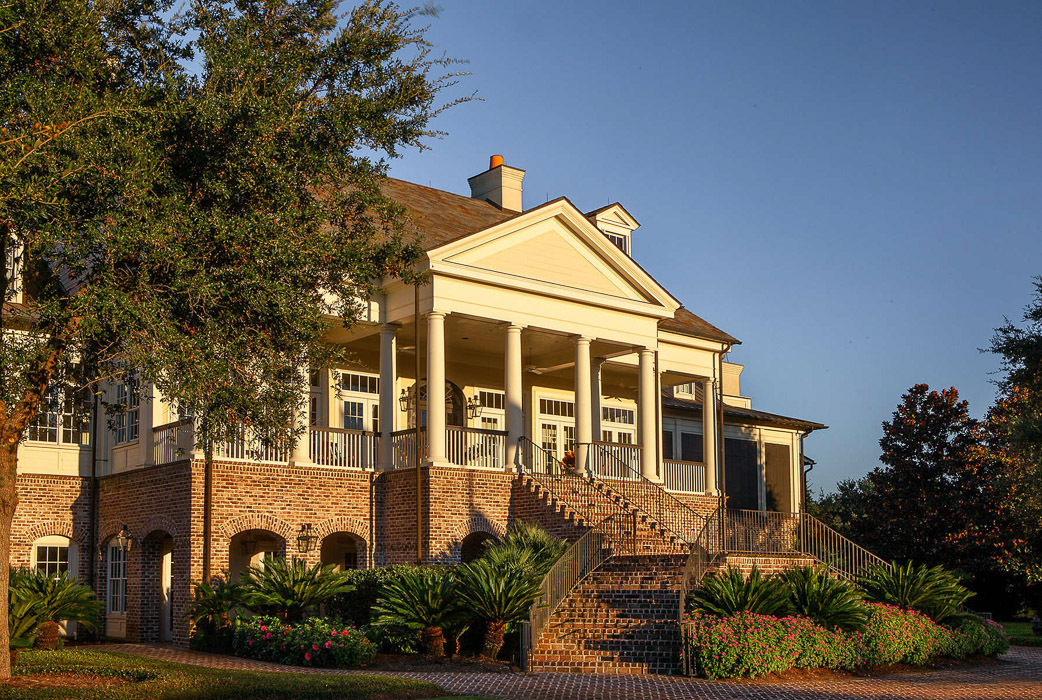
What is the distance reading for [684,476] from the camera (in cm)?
3031

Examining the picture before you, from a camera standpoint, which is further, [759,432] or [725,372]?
[725,372]

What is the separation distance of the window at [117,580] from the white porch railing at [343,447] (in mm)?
4909

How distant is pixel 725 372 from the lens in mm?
43531

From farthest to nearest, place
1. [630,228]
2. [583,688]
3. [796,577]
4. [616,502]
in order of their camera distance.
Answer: [630,228] → [616,502] → [796,577] → [583,688]

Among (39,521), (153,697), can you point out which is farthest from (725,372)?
(153,697)

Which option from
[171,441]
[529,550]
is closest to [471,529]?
[529,550]

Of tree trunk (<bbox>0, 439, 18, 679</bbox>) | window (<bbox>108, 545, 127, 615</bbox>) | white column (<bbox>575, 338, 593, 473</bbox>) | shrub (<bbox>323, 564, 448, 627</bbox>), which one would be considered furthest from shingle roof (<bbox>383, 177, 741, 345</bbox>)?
tree trunk (<bbox>0, 439, 18, 679</bbox>)

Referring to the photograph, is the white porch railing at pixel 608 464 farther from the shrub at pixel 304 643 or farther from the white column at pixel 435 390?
the shrub at pixel 304 643

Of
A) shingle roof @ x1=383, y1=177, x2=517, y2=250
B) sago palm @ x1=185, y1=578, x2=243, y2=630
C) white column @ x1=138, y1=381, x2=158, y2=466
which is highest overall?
shingle roof @ x1=383, y1=177, x2=517, y2=250

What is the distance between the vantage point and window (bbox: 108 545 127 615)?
24.5 metres

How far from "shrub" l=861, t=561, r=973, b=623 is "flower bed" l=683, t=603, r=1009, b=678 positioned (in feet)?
1.57

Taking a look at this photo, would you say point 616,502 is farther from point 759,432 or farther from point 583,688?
point 759,432

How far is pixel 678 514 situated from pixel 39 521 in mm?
13757

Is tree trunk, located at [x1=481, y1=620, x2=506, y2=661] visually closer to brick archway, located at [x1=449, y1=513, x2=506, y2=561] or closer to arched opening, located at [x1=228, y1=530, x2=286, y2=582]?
brick archway, located at [x1=449, y1=513, x2=506, y2=561]
